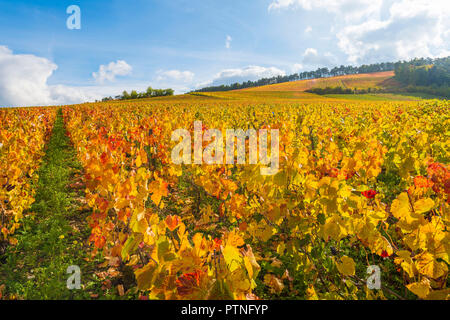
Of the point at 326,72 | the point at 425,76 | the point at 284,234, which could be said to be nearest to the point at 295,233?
the point at 284,234

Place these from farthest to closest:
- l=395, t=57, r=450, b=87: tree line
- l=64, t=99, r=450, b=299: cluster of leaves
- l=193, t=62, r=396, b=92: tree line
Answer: l=193, t=62, r=396, b=92: tree line → l=395, t=57, r=450, b=87: tree line → l=64, t=99, r=450, b=299: cluster of leaves

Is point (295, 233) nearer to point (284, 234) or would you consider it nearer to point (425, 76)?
point (284, 234)

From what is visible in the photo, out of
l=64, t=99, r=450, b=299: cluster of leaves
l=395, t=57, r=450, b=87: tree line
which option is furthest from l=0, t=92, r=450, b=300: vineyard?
l=395, t=57, r=450, b=87: tree line

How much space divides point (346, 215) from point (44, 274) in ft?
10.1

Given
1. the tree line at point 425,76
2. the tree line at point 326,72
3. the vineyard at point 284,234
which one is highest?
the tree line at point 326,72

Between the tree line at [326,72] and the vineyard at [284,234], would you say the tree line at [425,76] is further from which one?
the vineyard at [284,234]

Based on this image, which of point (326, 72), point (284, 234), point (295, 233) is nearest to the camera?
point (295, 233)

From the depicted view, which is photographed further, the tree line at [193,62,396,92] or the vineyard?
the tree line at [193,62,396,92]

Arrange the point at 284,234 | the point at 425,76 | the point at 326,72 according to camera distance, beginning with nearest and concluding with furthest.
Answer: the point at 284,234 < the point at 425,76 < the point at 326,72

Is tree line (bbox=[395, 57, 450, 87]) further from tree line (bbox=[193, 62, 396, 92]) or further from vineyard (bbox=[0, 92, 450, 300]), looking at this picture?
vineyard (bbox=[0, 92, 450, 300])

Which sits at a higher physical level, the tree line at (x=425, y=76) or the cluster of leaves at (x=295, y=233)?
the tree line at (x=425, y=76)

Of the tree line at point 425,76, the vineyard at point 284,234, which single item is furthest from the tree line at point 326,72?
the vineyard at point 284,234
